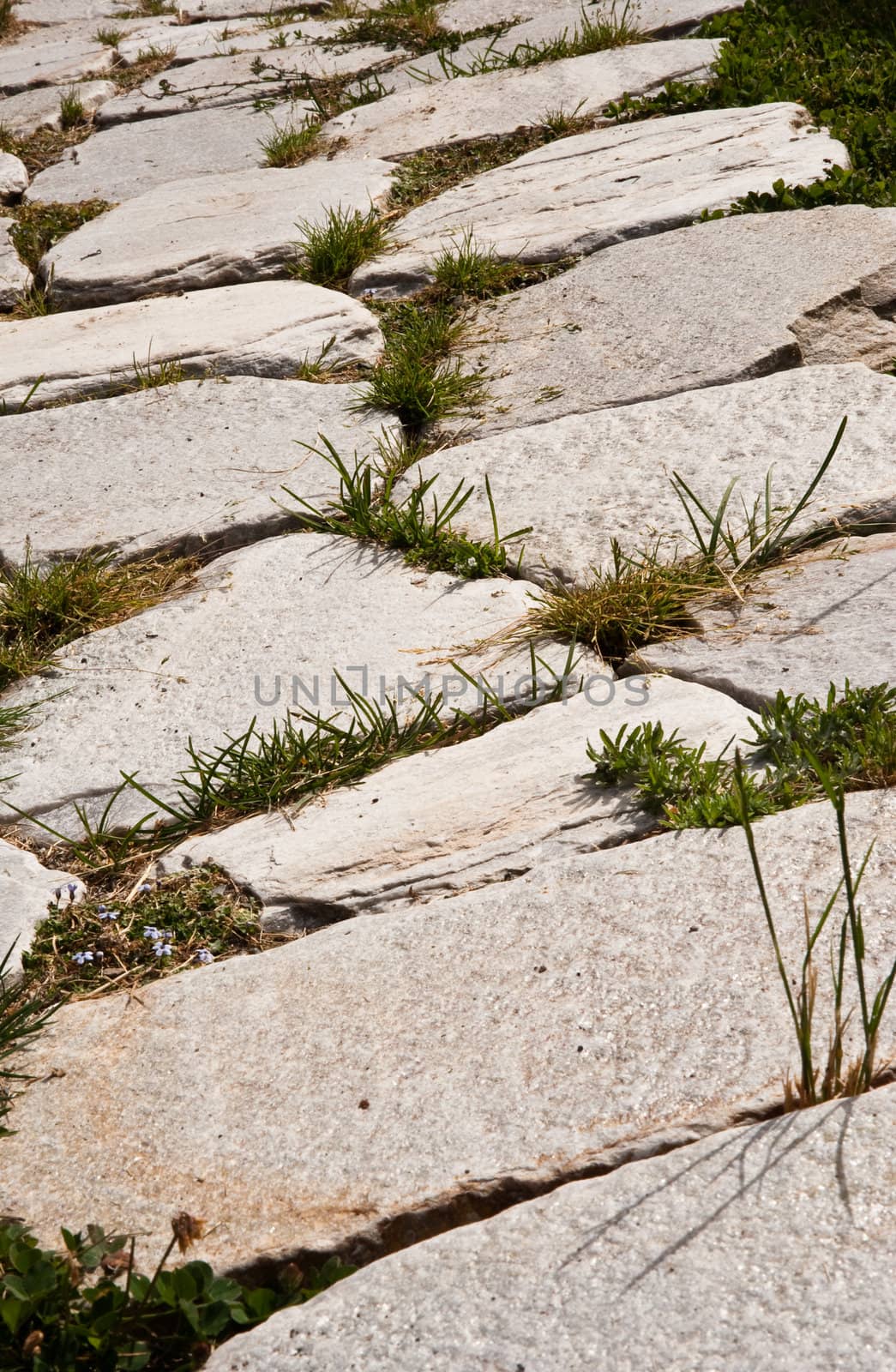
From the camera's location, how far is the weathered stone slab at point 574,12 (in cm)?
444

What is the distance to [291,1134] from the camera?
138cm

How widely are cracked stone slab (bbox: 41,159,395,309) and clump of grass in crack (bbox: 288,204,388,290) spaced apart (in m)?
0.06

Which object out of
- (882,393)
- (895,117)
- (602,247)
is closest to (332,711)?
(882,393)

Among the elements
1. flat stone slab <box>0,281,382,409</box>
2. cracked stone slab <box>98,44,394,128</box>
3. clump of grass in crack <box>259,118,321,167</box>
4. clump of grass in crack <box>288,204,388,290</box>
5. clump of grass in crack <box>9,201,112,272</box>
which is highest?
cracked stone slab <box>98,44,394,128</box>

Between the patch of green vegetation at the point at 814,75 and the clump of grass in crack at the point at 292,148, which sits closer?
the patch of green vegetation at the point at 814,75

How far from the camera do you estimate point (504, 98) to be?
163 inches

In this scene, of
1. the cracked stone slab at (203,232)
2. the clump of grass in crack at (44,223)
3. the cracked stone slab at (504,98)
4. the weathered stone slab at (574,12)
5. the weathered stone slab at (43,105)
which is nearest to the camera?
the cracked stone slab at (203,232)

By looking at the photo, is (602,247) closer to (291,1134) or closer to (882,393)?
(882,393)

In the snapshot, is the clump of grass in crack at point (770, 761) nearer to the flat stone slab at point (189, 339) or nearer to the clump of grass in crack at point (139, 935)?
the clump of grass in crack at point (139, 935)

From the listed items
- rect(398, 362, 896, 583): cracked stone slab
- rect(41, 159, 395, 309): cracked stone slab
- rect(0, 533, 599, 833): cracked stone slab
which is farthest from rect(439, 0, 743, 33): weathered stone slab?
rect(0, 533, 599, 833): cracked stone slab

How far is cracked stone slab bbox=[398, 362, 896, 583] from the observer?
7.44 ft

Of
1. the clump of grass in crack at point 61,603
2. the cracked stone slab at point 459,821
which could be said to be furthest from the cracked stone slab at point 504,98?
the cracked stone slab at point 459,821

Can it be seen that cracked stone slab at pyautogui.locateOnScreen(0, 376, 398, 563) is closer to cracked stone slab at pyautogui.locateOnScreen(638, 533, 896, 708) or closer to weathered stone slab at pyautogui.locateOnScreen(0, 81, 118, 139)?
cracked stone slab at pyautogui.locateOnScreen(638, 533, 896, 708)

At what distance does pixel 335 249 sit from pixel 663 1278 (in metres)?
2.82
